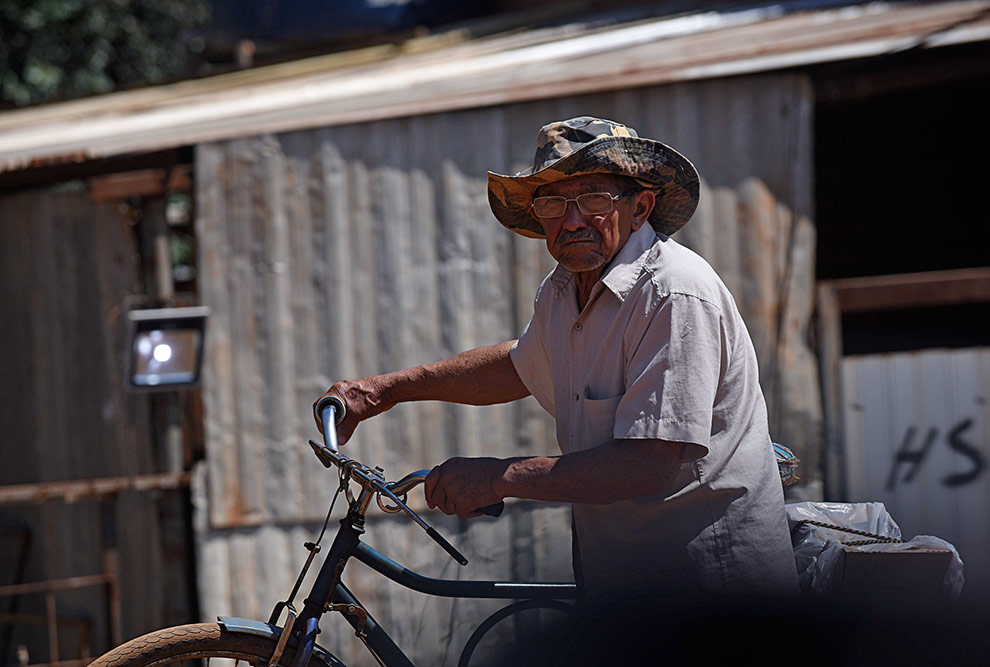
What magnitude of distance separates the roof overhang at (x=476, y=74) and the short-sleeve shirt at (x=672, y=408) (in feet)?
9.12

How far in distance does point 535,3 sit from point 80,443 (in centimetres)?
659

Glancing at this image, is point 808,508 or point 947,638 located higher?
point 808,508

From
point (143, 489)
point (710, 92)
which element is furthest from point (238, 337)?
point (710, 92)

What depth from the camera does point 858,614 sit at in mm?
2068

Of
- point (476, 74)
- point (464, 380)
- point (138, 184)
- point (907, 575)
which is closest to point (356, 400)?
point (464, 380)

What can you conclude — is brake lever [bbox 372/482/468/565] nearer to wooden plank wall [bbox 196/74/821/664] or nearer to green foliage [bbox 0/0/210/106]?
wooden plank wall [bbox 196/74/821/664]

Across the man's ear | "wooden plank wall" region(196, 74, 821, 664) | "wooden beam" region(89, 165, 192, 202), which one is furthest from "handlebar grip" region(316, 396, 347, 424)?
"wooden beam" region(89, 165, 192, 202)

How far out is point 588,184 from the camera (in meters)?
2.29

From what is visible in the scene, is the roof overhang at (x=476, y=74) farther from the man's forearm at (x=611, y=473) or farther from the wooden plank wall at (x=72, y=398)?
the man's forearm at (x=611, y=473)

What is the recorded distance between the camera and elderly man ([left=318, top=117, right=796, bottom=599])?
208cm

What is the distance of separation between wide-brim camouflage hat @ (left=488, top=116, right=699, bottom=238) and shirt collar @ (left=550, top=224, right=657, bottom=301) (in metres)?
0.13

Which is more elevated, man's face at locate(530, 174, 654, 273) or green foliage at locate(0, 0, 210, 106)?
green foliage at locate(0, 0, 210, 106)

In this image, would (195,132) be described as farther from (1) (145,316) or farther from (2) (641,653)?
(2) (641,653)

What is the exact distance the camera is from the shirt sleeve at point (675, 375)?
6.72ft
